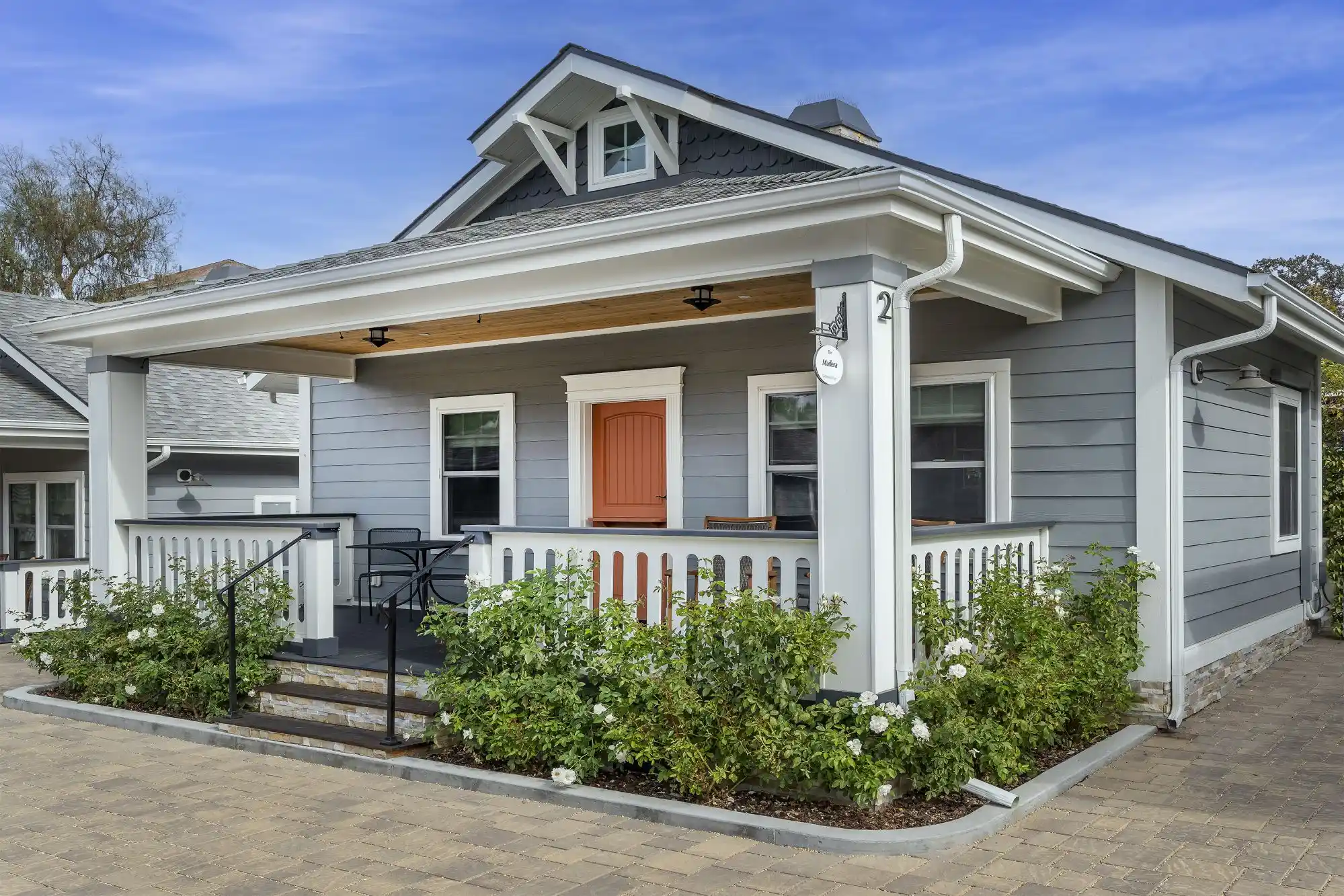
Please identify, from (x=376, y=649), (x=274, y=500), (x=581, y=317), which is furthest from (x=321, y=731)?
(x=274, y=500)

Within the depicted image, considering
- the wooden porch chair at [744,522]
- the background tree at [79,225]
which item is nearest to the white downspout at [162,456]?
the wooden porch chair at [744,522]

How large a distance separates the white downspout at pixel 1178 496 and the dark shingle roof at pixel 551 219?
2272 mm

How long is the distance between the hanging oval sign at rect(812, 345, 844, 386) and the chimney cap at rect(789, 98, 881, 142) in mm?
4022

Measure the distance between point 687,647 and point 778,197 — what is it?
7.14ft

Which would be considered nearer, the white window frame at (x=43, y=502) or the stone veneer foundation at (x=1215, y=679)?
the stone veneer foundation at (x=1215, y=679)

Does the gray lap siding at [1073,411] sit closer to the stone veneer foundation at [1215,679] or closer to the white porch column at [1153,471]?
the white porch column at [1153,471]

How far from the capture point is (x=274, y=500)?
1527 cm

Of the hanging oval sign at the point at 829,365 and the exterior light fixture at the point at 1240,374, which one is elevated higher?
the exterior light fixture at the point at 1240,374

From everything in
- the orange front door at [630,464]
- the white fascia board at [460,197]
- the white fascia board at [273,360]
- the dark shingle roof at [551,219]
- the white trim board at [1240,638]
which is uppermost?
the white fascia board at [460,197]

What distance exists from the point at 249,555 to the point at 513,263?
10.4 feet

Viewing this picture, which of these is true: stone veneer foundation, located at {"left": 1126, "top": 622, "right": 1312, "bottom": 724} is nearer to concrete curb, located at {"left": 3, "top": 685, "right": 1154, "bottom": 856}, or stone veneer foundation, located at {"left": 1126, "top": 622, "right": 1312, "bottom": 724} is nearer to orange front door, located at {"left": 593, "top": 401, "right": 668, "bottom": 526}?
→ concrete curb, located at {"left": 3, "top": 685, "right": 1154, "bottom": 856}

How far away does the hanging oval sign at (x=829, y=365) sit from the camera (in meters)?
5.26

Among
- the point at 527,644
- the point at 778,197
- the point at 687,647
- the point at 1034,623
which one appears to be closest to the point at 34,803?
the point at 527,644

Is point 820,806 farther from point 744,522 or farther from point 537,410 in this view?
point 537,410
